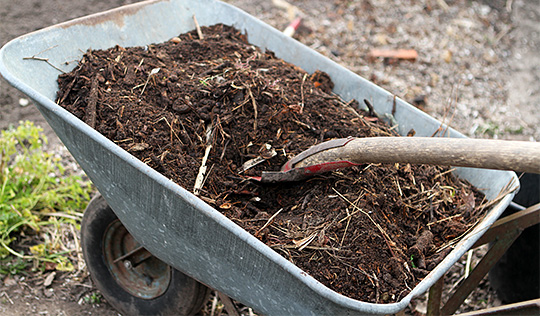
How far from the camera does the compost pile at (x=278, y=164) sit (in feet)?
5.01

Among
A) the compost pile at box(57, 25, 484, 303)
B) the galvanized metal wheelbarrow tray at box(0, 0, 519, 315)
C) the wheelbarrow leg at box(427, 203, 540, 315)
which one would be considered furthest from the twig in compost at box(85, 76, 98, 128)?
the wheelbarrow leg at box(427, 203, 540, 315)

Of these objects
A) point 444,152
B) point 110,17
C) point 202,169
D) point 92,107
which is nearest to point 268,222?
point 202,169

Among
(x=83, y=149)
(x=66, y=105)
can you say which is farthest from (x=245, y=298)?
(x=66, y=105)

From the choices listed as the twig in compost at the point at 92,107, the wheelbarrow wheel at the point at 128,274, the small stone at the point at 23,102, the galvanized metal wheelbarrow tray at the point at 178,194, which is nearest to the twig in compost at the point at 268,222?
the galvanized metal wheelbarrow tray at the point at 178,194

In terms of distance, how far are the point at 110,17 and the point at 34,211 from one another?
1239 mm

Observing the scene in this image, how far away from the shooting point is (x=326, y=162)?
1665 mm

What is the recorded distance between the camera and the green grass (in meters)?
2.45

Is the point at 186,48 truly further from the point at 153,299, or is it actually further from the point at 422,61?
the point at 422,61

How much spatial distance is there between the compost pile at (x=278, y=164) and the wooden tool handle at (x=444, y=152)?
17cm

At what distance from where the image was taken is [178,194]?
141 cm

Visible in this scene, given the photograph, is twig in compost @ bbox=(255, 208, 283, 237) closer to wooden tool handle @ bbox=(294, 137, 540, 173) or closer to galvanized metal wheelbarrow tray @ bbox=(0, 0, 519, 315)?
galvanized metal wheelbarrow tray @ bbox=(0, 0, 519, 315)

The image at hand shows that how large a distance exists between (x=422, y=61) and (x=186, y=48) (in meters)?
2.97

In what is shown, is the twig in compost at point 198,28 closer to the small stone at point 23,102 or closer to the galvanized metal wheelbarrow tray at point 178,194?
the galvanized metal wheelbarrow tray at point 178,194

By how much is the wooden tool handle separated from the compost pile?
0.56 ft
